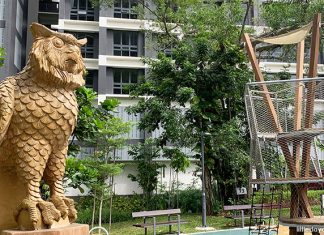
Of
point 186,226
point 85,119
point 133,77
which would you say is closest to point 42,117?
point 85,119

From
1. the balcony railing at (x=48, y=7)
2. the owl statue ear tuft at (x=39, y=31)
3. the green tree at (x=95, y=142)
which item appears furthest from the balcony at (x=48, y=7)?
the owl statue ear tuft at (x=39, y=31)

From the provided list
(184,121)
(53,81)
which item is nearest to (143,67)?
(184,121)

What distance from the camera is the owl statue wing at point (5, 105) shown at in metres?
3.45

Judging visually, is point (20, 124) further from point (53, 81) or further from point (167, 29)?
point (167, 29)

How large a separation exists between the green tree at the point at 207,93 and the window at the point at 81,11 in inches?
452

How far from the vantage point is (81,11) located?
25.0 m

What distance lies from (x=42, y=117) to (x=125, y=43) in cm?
2183

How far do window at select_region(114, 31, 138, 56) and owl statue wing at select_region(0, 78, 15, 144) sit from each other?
21531 mm

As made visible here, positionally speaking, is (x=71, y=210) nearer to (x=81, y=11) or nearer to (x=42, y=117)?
(x=42, y=117)

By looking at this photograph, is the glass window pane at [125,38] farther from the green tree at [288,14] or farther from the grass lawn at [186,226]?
the grass lawn at [186,226]

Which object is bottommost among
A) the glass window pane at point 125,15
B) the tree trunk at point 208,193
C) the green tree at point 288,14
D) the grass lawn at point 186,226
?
the grass lawn at point 186,226

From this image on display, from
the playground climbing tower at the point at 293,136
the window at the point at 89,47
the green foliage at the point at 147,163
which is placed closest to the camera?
the playground climbing tower at the point at 293,136

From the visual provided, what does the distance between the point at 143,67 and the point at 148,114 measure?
36.0ft

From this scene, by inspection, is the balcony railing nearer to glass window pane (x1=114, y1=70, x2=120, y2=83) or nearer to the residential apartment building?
the residential apartment building
